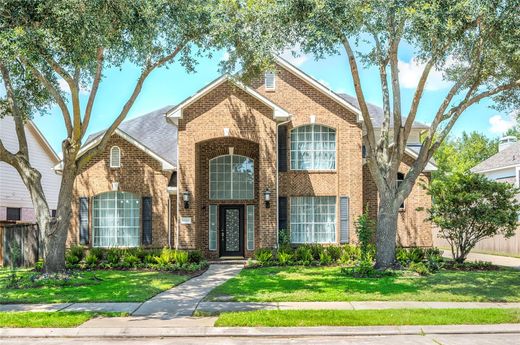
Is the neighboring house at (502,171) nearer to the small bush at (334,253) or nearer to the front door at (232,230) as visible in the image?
the small bush at (334,253)

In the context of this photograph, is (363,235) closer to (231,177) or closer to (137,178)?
(231,177)

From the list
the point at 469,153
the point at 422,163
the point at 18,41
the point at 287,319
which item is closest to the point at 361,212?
the point at 422,163

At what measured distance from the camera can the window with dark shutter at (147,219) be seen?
22.0 meters

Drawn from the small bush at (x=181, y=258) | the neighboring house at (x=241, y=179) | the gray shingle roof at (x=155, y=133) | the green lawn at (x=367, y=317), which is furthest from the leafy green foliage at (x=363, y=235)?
the green lawn at (x=367, y=317)

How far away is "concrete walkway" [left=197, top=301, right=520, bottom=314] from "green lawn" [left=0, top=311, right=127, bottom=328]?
1.99m

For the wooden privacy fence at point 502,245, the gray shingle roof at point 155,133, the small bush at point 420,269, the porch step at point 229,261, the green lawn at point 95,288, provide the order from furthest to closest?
the wooden privacy fence at point 502,245 → the gray shingle roof at point 155,133 → the porch step at point 229,261 → the small bush at point 420,269 → the green lawn at point 95,288

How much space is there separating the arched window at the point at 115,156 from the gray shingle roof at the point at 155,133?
3.28ft

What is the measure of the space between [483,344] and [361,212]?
13.2m

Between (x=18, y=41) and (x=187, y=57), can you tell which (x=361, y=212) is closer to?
(x=187, y=57)

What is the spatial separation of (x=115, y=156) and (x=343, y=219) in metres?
9.55

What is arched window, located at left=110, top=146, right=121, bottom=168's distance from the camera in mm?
22219

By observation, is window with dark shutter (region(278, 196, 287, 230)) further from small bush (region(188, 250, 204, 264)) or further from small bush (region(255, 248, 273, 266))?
small bush (region(188, 250, 204, 264))

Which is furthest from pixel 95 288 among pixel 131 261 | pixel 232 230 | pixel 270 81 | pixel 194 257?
pixel 270 81

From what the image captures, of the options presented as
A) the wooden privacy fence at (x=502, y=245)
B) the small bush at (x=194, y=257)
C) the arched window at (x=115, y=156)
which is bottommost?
the wooden privacy fence at (x=502, y=245)
